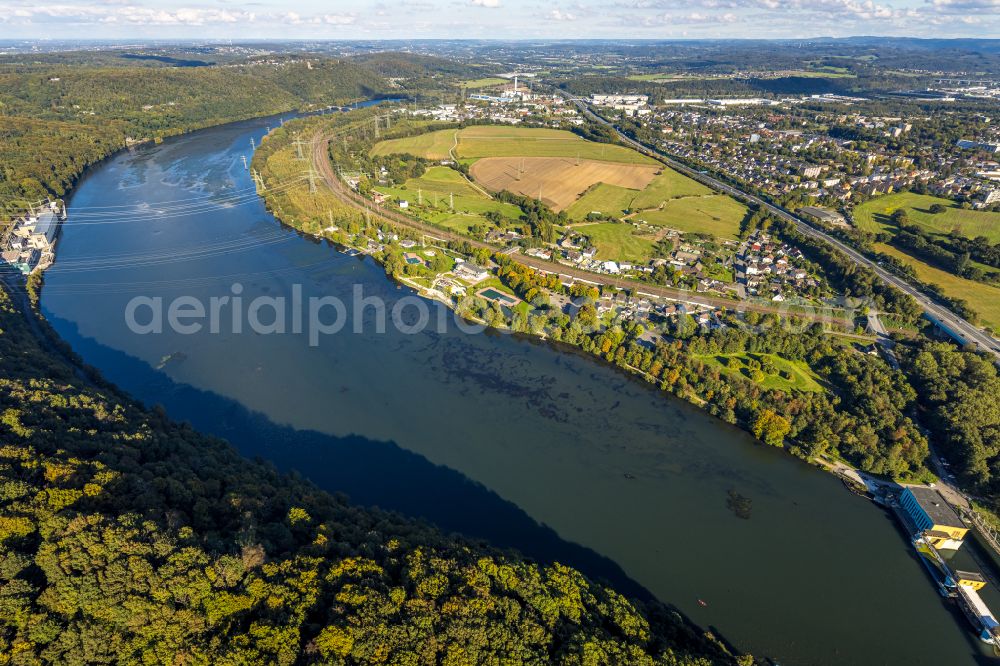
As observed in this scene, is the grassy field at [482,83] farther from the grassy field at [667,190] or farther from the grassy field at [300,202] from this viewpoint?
the grassy field at [300,202]

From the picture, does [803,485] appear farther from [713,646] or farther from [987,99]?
[987,99]

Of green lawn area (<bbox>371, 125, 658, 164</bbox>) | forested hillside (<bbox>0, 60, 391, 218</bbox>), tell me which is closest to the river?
forested hillside (<bbox>0, 60, 391, 218</bbox>)

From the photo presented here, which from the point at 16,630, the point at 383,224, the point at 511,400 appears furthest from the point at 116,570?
the point at 383,224

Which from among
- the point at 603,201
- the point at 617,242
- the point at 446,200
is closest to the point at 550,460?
the point at 617,242

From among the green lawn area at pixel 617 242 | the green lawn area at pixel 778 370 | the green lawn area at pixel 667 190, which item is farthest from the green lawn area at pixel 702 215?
the green lawn area at pixel 778 370

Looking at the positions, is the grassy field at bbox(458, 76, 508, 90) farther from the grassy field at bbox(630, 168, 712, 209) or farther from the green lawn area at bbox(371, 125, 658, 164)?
the grassy field at bbox(630, 168, 712, 209)

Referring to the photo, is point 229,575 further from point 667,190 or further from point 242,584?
point 667,190
